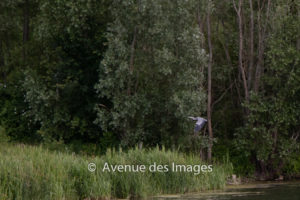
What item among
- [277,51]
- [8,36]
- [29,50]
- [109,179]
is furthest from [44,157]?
[8,36]

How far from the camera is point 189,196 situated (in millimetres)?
17250

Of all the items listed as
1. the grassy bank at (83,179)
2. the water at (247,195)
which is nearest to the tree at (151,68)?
the grassy bank at (83,179)

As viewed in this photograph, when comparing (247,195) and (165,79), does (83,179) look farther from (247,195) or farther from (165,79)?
(165,79)

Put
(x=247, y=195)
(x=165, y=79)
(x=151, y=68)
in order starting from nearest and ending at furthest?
(x=247, y=195) < (x=151, y=68) < (x=165, y=79)

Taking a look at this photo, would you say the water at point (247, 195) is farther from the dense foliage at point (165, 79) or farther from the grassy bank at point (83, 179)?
the dense foliage at point (165, 79)

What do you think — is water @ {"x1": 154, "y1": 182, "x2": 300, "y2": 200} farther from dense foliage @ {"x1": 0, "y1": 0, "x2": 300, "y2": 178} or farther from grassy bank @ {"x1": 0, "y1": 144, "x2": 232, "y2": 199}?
dense foliage @ {"x1": 0, "y1": 0, "x2": 300, "y2": 178}

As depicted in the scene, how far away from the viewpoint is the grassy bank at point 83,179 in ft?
50.4

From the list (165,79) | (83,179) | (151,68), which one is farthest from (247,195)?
(151,68)

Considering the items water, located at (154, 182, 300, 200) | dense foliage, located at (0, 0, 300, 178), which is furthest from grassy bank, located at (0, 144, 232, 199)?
dense foliage, located at (0, 0, 300, 178)

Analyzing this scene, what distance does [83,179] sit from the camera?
54.0 feet

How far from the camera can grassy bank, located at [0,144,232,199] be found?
1537cm

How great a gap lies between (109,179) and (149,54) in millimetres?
8741

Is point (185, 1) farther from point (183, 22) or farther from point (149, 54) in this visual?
point (149, 54)

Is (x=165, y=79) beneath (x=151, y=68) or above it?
beneath
